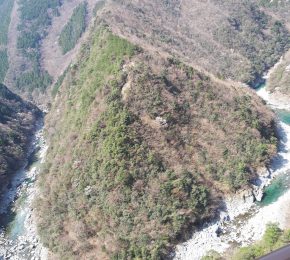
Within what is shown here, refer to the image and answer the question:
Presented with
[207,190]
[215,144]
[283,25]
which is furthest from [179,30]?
[207,190]

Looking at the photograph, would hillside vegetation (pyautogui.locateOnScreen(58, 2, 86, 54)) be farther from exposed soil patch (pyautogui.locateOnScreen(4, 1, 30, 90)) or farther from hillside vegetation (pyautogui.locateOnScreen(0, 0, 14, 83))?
hillside vegetation (pyautogui.locateOnScreen(0, 0, 14, 83))

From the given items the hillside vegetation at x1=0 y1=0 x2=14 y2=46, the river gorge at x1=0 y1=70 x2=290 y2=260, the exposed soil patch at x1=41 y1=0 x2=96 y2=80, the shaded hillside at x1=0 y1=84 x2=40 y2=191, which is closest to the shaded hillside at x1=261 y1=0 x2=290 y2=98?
the river gorge at x1=0 y1=70 x2=290 y2=260

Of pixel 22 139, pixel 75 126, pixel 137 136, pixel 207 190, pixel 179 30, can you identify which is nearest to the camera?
pixel 207 190

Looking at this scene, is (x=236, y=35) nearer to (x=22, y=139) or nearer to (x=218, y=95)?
(x=218, y=95)

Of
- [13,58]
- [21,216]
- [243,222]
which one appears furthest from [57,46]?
[243,222]

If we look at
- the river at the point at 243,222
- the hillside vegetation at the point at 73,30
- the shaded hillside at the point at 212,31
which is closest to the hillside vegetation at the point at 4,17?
the hillside vegetation at the point at 73,30
